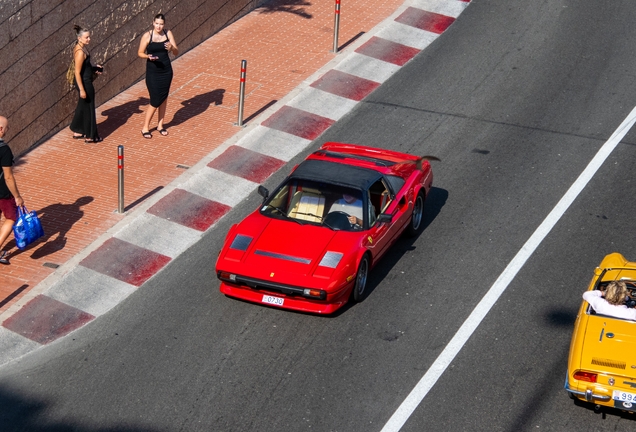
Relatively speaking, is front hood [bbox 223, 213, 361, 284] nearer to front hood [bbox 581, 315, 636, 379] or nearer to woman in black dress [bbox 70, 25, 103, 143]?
front hood [bbox 581, 315, 636, 379]

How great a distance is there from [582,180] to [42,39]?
903 cm

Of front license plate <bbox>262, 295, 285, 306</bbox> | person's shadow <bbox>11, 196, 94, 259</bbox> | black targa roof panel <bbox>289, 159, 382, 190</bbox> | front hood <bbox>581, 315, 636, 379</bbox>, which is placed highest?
black targa roof panel <bbox>289, 159, 382, 190</bbox>

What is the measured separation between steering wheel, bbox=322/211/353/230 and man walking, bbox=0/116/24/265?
4.03m

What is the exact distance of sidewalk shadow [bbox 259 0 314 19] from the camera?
21.4 meters

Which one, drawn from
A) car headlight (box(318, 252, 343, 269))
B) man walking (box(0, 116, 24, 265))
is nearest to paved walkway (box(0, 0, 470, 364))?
man walking (box(0, 116, 24, 265))

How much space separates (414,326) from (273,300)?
1.73 m

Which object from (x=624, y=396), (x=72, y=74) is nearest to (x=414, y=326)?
(x=624, y=396)

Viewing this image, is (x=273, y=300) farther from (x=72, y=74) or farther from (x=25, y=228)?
(x=72, y=74)

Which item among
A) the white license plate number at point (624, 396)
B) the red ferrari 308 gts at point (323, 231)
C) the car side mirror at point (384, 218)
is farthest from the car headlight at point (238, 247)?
the white license plate number at point (624, 396)

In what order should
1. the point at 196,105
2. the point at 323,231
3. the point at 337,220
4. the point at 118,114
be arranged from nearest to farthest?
the point at 323,231 → the point at 337,220 → the point at 118,114 → the point at 196,105

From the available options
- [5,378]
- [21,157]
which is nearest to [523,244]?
[5,378]

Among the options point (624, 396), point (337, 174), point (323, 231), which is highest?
point (337, 174)

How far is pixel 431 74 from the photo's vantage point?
18516mm

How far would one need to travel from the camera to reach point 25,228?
1245 cm
